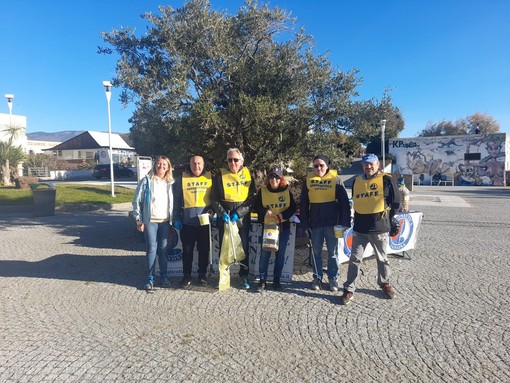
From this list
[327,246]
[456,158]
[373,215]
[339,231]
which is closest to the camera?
[373,215]

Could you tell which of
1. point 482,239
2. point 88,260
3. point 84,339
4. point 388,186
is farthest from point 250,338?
point 482,239

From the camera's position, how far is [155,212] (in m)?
5.14

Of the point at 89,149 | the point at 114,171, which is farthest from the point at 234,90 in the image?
the point at 89,149

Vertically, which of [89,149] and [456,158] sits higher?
[89,149]

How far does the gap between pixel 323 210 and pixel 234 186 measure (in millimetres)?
1243

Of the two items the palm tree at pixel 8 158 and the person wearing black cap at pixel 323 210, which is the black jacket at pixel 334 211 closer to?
→ the person wearing black cap at pixel 323 210

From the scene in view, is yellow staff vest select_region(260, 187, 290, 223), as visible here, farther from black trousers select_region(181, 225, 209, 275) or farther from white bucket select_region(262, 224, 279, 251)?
black trousers select_region(181, 225, 209, 275)

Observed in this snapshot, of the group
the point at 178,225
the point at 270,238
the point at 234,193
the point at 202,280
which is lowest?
the point at 202,280

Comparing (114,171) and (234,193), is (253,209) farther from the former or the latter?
(114,171)

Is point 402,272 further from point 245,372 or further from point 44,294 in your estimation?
point 44,294

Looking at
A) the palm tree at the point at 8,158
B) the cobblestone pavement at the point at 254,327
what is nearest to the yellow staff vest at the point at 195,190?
the cobblestone pavement at the point at 254,327

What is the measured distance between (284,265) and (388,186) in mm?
1792

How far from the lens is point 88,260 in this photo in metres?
6.84

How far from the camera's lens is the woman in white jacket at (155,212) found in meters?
5.14
